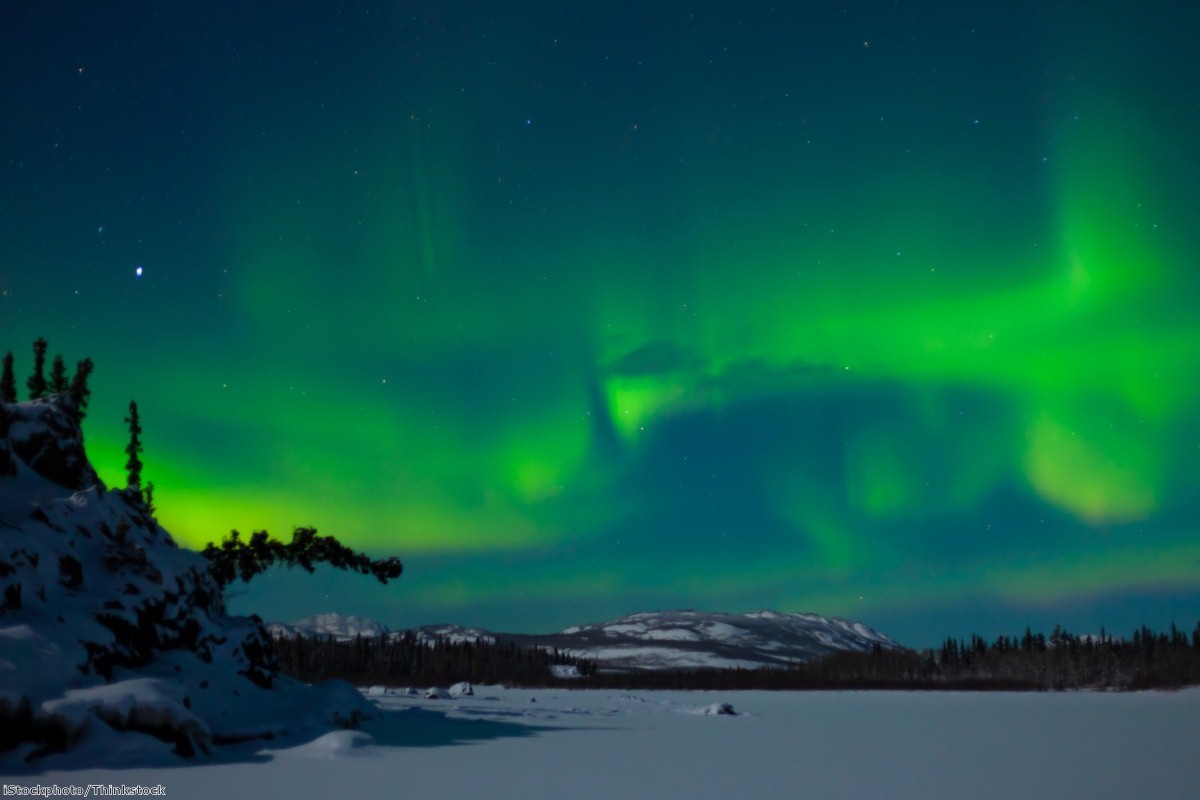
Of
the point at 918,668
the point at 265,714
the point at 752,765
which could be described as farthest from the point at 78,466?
the point at 918,668

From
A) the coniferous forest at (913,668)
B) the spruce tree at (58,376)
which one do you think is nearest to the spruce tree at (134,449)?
the spruce tree at (58,376)

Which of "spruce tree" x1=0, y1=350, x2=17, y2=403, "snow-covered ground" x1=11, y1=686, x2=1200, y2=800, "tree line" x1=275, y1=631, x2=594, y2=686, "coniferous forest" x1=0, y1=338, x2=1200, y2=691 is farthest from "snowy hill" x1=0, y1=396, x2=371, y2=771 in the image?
"tree line" x1=275, y1=631, x2=594, y2=686

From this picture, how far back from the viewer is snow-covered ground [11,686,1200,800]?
12.5 m

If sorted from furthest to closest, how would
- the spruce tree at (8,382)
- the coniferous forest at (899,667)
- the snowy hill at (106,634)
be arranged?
the coniferous forest at (899,667) < the spruce tree at (8,382) < the snowy hill at (106,634)

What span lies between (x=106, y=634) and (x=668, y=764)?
9.61 m

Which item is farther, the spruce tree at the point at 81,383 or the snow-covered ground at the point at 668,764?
the spruce tree at the point at 81,383

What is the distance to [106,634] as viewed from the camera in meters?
15.9

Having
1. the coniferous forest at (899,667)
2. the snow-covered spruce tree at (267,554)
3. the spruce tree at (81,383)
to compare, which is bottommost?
the coniferous forest at (899,667)

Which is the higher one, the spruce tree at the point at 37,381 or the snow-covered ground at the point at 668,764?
the spruce tree at the point at 37,381

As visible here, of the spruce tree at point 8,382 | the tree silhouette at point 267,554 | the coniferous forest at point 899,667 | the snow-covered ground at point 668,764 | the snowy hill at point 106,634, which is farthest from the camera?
the coniferous forest at point 899,667

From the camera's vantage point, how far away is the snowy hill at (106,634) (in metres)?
13.7

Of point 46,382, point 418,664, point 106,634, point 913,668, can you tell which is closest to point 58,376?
point 46,382

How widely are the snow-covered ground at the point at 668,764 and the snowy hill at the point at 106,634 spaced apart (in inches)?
28.5

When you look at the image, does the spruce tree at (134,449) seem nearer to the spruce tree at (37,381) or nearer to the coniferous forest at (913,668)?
the spruce tree at (37,381)
